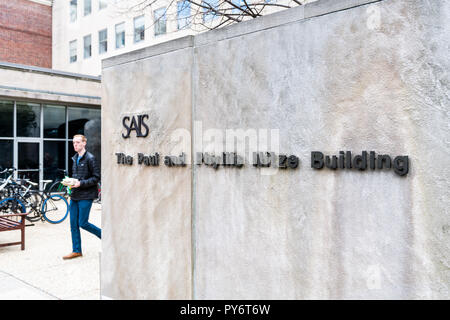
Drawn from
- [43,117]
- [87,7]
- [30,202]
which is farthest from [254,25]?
[87,7]

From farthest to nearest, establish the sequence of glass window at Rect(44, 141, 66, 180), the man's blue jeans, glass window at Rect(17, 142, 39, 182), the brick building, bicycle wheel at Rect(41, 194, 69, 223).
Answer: the brick building → glass window at Rect(44, 141, 66, 180) → glass window at Rect(17, 142, 39, 182) → bicycle wheel at Rect(41, 194, 69, 223) → the man's blue jeans

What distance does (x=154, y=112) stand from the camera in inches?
181

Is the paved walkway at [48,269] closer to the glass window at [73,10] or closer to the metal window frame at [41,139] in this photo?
the metal window frame at [41,139]

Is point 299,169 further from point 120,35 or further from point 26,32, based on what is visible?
point 26,32

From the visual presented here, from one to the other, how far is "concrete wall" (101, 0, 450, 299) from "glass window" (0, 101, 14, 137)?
46.5 feet

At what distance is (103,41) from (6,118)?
1571 cm

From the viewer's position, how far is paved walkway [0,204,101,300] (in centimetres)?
545

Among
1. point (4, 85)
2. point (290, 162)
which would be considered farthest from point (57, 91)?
point (290, 162)

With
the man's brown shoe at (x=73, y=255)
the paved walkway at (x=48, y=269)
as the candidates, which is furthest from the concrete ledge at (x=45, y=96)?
the man's brown shoe at (x=73, y=255)

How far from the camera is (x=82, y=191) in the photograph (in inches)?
265

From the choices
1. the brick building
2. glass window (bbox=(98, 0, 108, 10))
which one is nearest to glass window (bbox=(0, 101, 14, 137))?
glass window (bbox=(98, 0, 108, 10))

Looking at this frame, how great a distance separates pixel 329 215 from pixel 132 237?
8.26 ft

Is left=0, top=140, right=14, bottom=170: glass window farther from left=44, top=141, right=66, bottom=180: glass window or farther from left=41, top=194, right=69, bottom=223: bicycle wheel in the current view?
left=41, top=194, right=69, bottom=223: bicycle wheel
